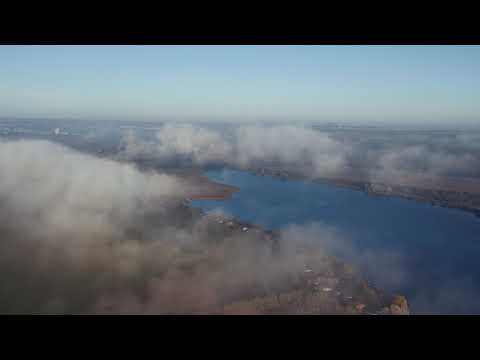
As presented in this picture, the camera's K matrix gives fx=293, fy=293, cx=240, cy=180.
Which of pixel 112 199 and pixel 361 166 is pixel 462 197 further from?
pixel 112 199

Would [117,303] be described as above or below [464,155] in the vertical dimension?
below

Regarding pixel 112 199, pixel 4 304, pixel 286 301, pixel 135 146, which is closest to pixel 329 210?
pixel 286 301

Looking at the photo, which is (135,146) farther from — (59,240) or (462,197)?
(462,197)
